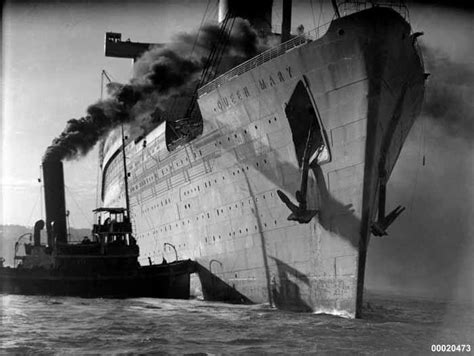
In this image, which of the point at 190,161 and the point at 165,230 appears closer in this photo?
the point at 190,161

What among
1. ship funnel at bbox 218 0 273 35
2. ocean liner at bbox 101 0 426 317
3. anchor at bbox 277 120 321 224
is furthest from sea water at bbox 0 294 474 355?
ship funnel at bbox 218 0 273 35

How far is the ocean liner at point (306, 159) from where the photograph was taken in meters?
14.6

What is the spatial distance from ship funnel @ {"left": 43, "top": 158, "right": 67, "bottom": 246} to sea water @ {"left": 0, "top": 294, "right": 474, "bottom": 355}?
532 cm

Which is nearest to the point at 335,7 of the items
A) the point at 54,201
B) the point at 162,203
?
the point at 162,203

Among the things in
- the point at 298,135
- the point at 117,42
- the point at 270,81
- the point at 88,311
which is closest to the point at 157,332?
the point at 88,311

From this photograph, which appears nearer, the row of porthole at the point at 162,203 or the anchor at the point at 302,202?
the anchor at the point at 302,202

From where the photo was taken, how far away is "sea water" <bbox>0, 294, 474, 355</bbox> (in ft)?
35.7

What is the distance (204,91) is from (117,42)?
55.4 ft

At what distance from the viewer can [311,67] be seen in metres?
15.4

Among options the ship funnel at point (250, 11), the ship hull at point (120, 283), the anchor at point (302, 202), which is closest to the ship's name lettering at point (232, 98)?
the anchor at point (302, 202)

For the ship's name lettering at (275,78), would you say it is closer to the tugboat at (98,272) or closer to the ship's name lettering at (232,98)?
the ship's name lettering at (232,98)

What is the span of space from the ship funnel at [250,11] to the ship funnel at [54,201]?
9.30 m

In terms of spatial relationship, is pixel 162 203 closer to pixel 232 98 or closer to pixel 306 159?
pixel 232 98

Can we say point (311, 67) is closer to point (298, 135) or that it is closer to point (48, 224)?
point (298, 135)
